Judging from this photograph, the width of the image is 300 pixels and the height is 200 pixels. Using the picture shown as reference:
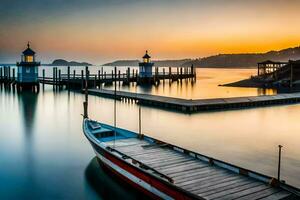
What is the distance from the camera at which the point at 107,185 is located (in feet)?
42.0

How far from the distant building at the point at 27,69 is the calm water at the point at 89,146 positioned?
13381mm

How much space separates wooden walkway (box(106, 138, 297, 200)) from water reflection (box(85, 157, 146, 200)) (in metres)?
1.24

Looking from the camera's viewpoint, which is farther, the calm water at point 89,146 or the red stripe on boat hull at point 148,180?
the calm water at point 89,146

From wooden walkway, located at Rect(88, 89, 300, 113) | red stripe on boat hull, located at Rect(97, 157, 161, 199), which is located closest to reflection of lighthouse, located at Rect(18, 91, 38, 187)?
red stripe on boat hull, located at Rect(97, 157, 161, 199)

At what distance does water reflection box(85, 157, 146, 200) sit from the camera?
1174 cm

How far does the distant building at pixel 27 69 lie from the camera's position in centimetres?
4906

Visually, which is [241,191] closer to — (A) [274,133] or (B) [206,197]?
(B) [206,197]

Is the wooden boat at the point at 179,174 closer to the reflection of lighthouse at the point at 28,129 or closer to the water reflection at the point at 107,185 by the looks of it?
the water reflection at the point at 107,185

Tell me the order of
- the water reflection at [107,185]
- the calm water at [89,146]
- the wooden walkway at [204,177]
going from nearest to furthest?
the wooden walkway at [204,177] → the water reflection at [107,185] → the calm water at [89,146]

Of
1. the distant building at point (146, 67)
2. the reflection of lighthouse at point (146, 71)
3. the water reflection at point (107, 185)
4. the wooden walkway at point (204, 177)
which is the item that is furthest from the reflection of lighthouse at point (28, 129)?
the distant building at point (146, 67)

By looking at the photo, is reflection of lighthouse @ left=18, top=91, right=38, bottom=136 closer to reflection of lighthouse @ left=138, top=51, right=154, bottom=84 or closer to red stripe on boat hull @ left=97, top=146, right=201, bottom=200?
red stripe on boat hull @ left=97, top=146, right=201, bottom=200

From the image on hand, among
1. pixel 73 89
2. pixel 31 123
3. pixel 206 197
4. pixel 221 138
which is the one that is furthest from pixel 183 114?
pixel 73 89

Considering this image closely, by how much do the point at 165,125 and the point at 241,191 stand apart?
16.2 meters

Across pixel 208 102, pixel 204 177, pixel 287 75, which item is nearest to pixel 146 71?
pixel 287 75
